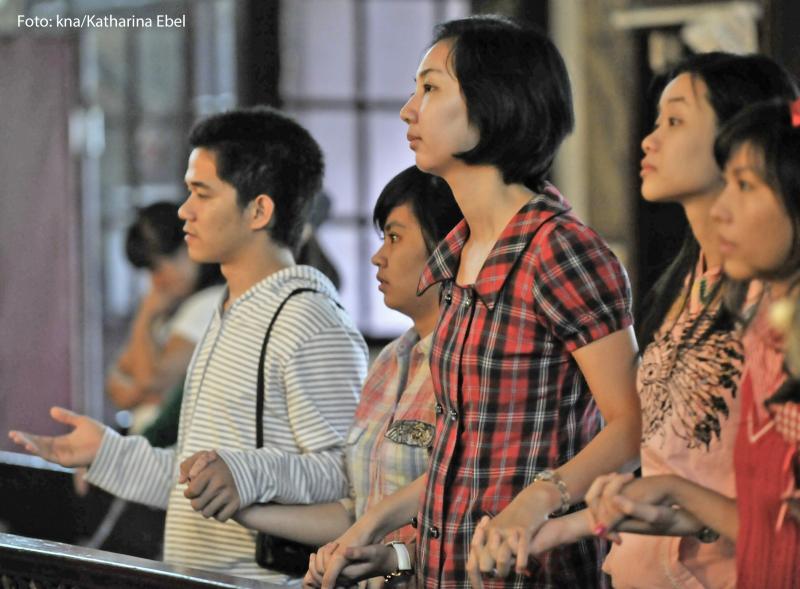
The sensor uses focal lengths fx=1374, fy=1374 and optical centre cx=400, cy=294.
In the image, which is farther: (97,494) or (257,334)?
(97,494)

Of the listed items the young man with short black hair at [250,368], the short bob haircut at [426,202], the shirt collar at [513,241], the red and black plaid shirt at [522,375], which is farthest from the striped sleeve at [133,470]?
the shirt collar at [513,241]

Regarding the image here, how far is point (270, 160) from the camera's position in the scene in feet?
8.09

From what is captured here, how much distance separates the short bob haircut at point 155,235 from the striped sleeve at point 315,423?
6.16 feet

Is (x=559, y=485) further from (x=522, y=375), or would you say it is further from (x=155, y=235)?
(x=155, y=235)

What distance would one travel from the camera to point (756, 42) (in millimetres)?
5008

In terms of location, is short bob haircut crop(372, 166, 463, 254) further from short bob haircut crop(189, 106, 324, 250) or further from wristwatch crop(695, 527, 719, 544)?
wristwatch crop(695, 527, 719, 544)

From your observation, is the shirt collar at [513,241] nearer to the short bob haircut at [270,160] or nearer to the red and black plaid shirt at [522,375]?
the red and black plaid shirt at [522,375]

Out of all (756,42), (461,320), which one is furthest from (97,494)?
(756,42)

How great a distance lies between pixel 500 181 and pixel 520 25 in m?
0.22

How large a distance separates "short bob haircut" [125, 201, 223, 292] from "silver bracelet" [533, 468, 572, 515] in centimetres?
265

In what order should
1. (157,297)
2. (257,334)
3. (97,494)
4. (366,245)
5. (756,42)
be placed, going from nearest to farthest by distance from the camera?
1. (257,334)
2. (97,494)
3. (157,297)
4. (756,42)
5. (366,245)

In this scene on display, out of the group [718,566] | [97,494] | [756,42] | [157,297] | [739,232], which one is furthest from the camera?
[756,42]

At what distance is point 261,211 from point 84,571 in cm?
88

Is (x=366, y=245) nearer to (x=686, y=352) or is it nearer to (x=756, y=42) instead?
(x=756, y=42)
